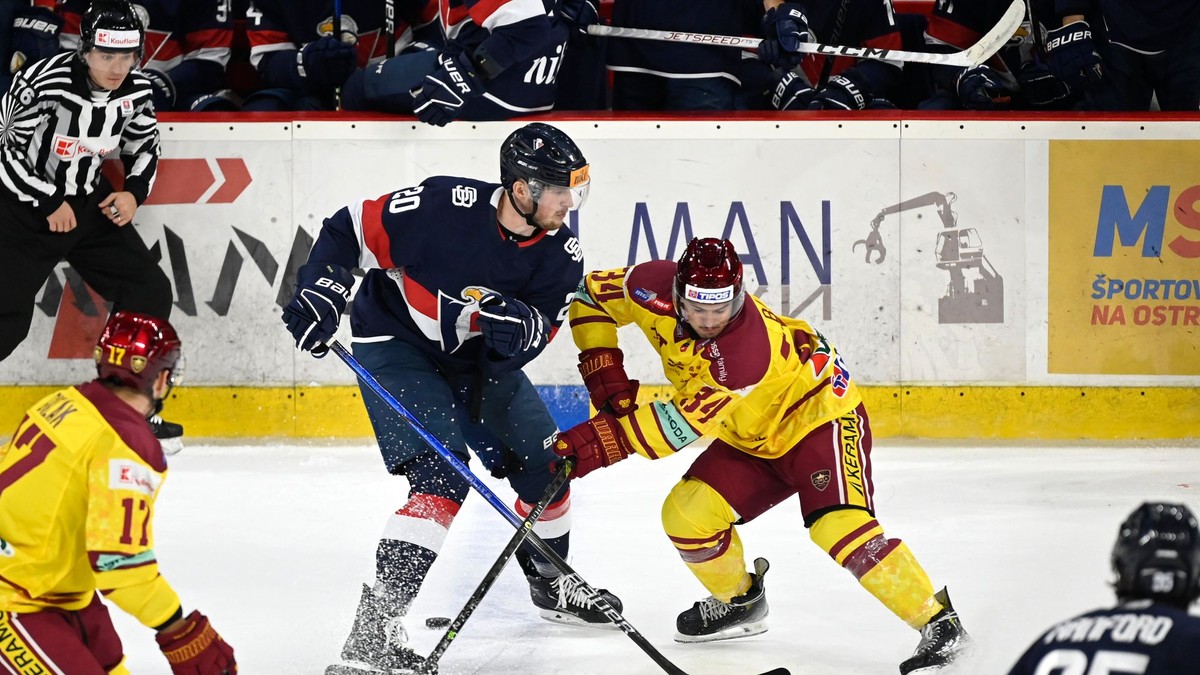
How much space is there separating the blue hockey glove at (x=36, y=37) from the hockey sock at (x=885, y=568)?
3.69 meters

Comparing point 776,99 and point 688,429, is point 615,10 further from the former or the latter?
point 688,429

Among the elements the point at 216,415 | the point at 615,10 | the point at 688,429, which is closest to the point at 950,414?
the point at 615,10

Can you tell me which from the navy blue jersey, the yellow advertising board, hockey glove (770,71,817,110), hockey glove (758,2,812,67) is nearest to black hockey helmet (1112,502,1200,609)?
the yellow advertising board

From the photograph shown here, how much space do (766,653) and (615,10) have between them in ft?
9.55

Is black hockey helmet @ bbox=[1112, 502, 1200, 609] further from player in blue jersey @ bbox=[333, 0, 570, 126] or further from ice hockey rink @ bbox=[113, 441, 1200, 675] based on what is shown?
player in blue jersey @ bbox=[333, 0, 570, 126]

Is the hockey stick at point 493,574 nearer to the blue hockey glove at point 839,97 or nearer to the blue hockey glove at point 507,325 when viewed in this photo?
the blue hockey glove at point 507,325

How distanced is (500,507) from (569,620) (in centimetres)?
44

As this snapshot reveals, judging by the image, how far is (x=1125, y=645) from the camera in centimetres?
158

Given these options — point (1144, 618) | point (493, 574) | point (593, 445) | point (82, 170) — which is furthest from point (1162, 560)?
point (82, 170)

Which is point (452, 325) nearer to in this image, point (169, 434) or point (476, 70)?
point (476, 70)

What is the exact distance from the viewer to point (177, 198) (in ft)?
16.8

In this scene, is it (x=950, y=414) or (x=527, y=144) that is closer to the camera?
(x=527, y=144)

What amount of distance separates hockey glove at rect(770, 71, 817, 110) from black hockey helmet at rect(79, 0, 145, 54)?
232 cm

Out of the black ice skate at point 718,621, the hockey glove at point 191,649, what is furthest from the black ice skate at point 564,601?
the hockey glove at point 191,649
